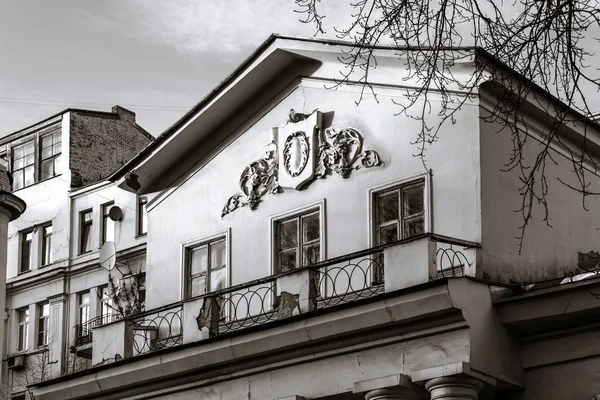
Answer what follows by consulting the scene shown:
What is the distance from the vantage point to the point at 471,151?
1970 centimetres

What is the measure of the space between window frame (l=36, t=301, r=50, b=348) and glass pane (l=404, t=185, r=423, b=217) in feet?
83.9

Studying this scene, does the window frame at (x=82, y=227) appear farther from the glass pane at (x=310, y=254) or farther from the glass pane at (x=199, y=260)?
the glass pane at (x=310, y=254)

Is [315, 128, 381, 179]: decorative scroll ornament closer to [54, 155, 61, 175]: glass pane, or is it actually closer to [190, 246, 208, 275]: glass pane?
[190, 246, 208, 275]: glass pane

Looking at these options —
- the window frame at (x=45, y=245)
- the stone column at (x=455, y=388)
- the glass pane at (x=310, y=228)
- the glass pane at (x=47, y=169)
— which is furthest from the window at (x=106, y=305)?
the stone column at (x=455, y=388)

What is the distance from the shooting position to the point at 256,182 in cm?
2264

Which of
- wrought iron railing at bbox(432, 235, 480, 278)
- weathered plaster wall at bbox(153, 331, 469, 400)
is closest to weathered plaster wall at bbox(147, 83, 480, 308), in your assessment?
wrought iron railing at bbox(432, 235, 480, 278)

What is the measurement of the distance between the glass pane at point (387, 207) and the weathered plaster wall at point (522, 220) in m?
1.58

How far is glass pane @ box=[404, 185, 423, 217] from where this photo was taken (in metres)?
20.2

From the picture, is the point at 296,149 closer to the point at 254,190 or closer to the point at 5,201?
the point at 254,190

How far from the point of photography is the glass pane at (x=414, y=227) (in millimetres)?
20047

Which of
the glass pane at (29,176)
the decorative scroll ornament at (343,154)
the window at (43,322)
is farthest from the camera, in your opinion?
the glass pane at (29,176)

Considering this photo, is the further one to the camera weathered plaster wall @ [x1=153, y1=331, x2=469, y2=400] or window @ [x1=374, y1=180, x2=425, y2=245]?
window @ [x1=374, y1=180, x2=425, y2=245]

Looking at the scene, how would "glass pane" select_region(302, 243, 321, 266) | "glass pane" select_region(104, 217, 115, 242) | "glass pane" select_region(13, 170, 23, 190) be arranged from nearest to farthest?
1. "glass pane" select_region(302, 243, 321, 266)
2. "glass pane" select_region(104, 217, 115, 242)
3. "glass pane" select_region(13, 170, 23, 190)

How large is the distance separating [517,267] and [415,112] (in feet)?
9.11
